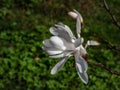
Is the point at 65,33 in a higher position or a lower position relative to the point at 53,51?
higher

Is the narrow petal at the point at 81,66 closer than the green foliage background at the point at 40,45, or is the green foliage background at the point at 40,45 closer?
the narrow petal at the point at 81,66

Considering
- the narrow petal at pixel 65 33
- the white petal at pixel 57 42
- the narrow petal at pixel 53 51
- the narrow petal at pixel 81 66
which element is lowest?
the narrow petal at pixel 81 66

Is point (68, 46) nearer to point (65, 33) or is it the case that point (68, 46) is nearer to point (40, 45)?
point (65, 33)

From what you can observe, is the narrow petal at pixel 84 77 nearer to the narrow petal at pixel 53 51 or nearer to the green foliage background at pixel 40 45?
the narrow petal at pixel 53 51

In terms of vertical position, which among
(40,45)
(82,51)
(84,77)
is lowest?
(40,45)

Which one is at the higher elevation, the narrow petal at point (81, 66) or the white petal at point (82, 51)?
the white petal at point (82, 51)

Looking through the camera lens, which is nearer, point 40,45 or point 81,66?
point 81,66

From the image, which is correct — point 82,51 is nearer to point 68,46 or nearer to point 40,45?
point 68,46

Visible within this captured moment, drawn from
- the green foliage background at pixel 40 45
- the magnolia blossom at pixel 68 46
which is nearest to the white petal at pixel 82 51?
the magnolia blossom at pixel 68 46

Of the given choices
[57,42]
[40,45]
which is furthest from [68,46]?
[40,45]

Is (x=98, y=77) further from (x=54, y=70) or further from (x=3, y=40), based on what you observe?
(x=54, y=70)
